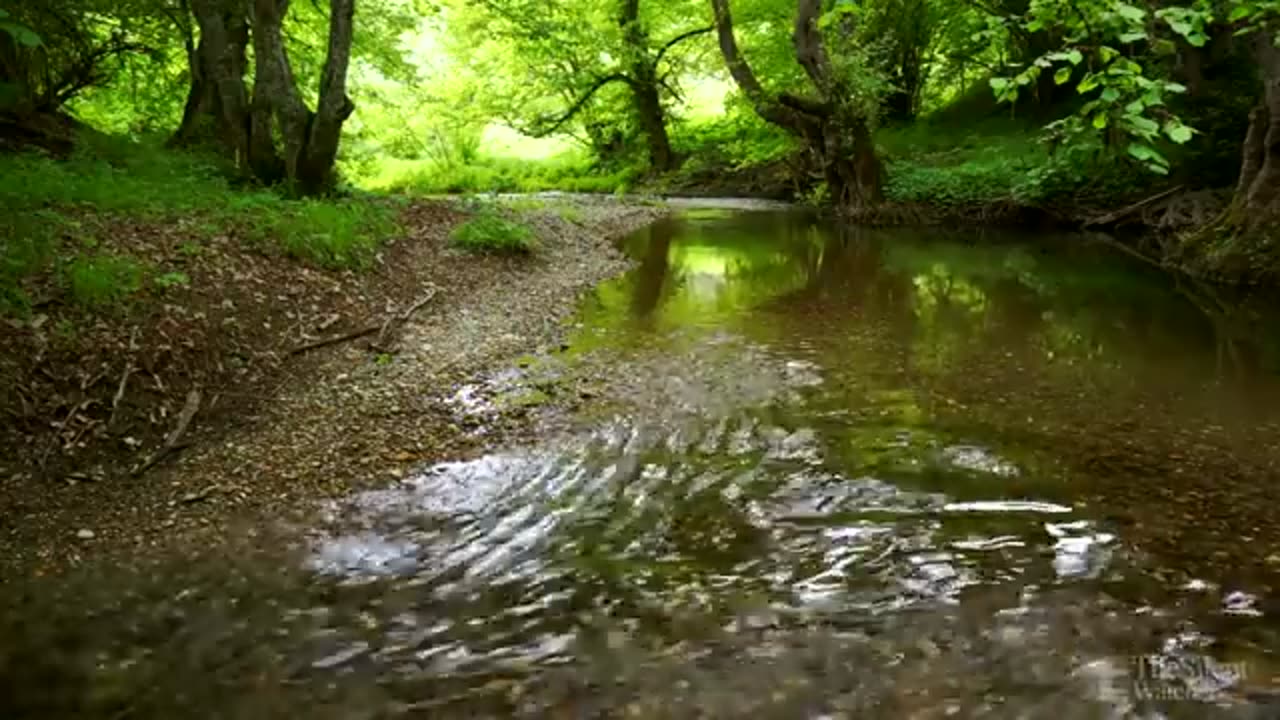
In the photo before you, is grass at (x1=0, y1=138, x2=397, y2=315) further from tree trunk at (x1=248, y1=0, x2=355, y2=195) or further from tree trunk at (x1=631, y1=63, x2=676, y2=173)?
tree trunk at (x1=631, y1=63, x2=676, y2=173)

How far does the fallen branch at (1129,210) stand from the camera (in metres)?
16.9

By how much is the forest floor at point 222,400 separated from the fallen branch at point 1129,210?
13.2m

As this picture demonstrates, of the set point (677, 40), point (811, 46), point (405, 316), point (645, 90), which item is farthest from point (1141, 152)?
point (645, 90)

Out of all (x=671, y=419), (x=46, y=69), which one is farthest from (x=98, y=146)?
(x=671, y=419)

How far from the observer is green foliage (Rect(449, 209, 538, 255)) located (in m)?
13.6

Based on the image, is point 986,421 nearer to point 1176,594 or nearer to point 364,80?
point 1176,594

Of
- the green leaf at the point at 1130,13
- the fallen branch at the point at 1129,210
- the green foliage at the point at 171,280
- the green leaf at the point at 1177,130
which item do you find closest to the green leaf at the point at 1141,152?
the green leaf at the point at 1177,130

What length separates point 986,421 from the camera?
725cm

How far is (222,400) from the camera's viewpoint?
697cm

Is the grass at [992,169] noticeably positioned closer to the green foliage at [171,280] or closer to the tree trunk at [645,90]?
the tree trunk at [645,90]

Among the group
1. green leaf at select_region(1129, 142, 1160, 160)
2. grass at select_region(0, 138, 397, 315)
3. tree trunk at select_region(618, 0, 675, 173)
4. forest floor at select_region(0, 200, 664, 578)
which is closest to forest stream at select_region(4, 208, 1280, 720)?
forest floor at select_region(0, 200, 664, 578)

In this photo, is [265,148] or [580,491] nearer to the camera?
[580,491]

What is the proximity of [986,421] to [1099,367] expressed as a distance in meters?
2.52

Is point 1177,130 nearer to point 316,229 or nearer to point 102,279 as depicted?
point 102,279
